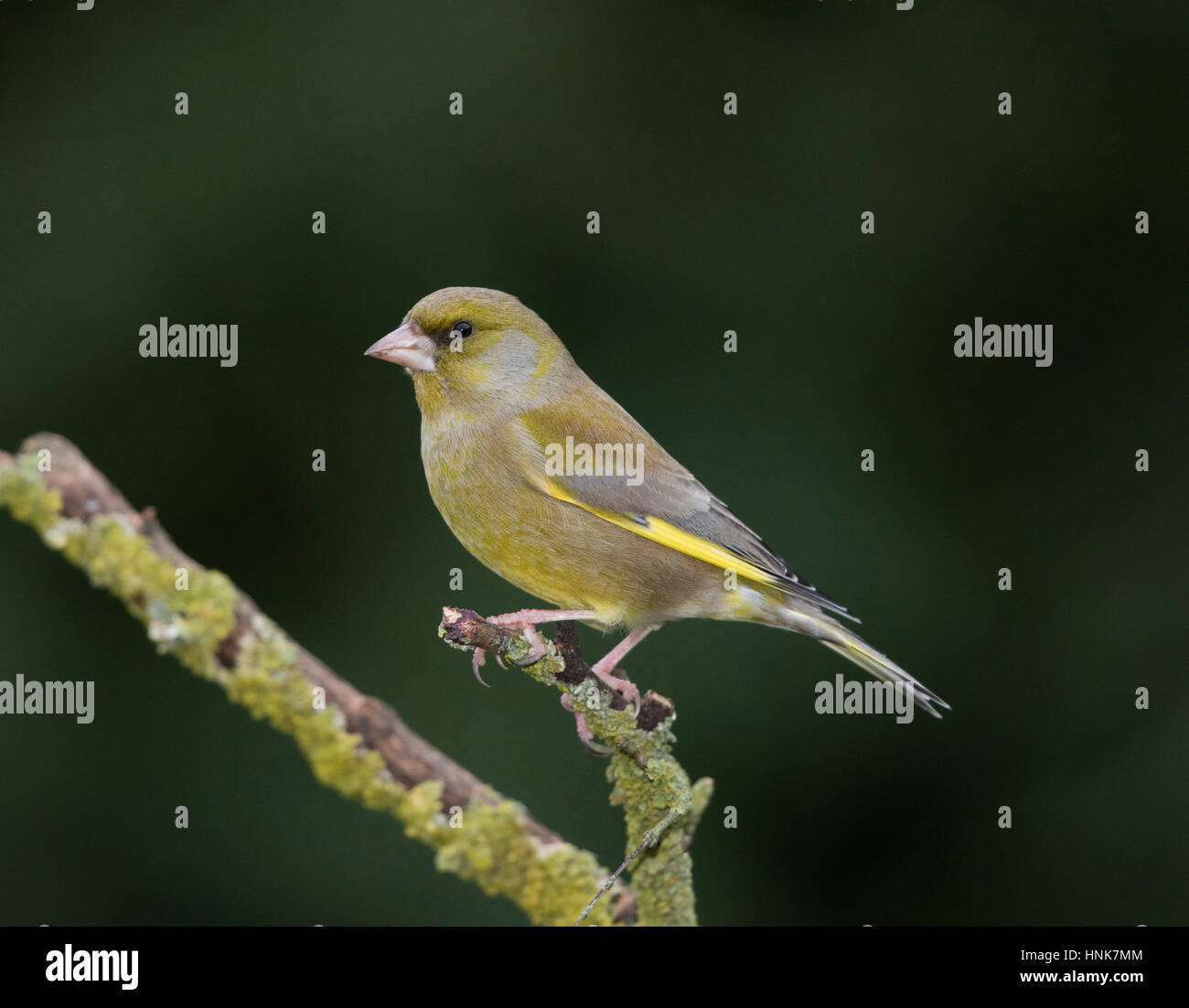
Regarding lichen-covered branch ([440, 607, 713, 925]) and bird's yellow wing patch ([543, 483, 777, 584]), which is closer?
lichen-covered branch ([440, 607, 713, 925])

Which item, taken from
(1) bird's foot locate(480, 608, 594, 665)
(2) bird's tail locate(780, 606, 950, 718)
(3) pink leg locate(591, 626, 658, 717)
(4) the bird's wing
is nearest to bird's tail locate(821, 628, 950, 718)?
(2) bird's tail locate(780, 606, 950, 718)

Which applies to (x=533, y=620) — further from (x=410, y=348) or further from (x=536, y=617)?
(x=410, y=348)

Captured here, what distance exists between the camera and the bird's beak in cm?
300

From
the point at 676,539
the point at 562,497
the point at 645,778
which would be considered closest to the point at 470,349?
the point at 562,497

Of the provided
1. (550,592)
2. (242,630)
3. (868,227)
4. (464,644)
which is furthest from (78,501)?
(868,227)

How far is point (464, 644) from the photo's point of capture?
2.35 metres

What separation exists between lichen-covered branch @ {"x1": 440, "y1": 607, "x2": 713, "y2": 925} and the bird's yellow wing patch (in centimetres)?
42

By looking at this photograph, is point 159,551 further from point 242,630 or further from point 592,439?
point 592,439

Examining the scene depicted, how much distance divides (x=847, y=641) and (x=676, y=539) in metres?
0.52

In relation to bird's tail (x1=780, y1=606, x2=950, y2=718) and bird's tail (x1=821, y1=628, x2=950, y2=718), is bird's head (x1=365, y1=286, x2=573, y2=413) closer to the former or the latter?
bird's tail (x1=780, y1=606, x2=950, y2=718)

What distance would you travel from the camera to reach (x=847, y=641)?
10.4 ft

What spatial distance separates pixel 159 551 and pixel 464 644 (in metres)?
0.65

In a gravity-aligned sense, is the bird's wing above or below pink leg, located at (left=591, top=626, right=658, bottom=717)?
above

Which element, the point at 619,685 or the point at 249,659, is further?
the point at 619,685
